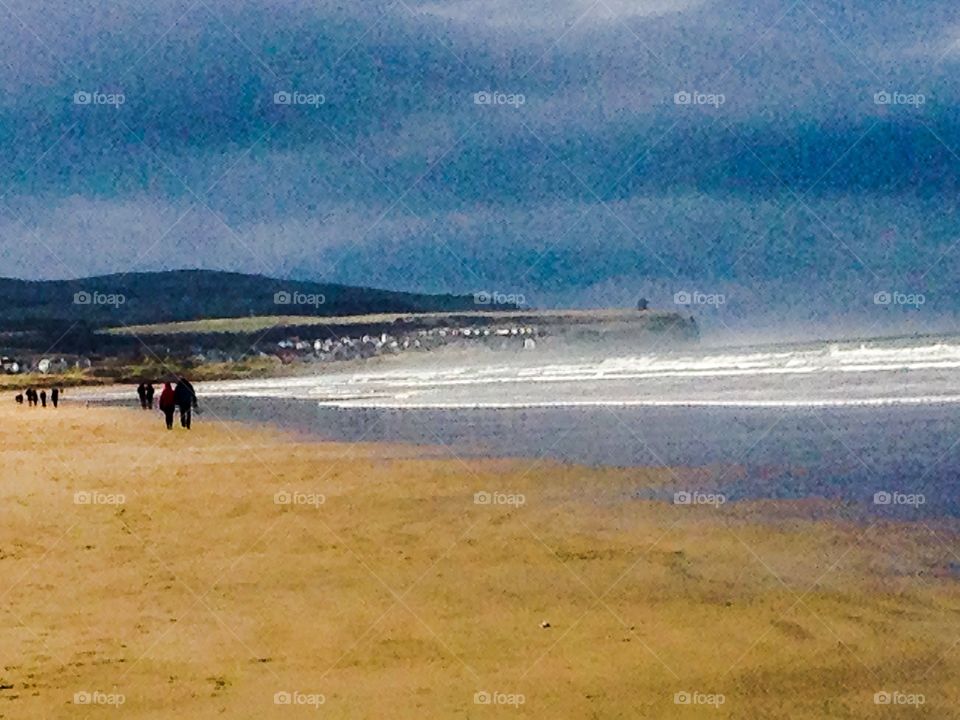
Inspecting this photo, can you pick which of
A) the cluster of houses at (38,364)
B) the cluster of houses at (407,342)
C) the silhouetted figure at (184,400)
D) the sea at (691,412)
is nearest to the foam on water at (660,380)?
the sea at (691,412)

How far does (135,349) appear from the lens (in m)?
21.2

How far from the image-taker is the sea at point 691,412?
7387 millimetres

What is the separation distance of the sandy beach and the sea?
2.64 ft

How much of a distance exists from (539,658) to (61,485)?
4.84 metres

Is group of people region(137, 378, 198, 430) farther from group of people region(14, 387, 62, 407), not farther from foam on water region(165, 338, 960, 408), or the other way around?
group of people region(14, 387, 62, 407)

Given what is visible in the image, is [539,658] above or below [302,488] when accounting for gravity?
below

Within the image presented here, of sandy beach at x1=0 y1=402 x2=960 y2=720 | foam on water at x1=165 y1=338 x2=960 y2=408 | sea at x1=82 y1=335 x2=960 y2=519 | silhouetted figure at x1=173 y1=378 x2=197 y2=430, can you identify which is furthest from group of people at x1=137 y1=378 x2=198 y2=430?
sandy beach at x1=0 y1=402 x2=960 y2=720

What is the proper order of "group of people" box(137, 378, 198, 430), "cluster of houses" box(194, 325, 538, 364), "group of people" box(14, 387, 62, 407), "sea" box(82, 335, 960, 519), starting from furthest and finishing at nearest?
"cluster of houses" box(194, 325, 538, 364) → "group of people" box(14, 387, 62, 407) → "group of people" box(137, 378, 198, 430) → "sea" box(82, 335, 960, 519)

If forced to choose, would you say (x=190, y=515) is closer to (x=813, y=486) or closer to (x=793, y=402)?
(x=813, y=486)

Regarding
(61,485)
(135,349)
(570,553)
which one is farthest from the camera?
(135,349)

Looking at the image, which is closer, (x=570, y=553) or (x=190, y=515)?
(x=570, y=553)

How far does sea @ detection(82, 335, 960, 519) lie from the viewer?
7.39m

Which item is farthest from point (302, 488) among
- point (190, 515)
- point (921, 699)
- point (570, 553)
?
point (921, 699)

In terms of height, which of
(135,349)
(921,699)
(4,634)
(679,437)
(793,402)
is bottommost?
(921,699)
